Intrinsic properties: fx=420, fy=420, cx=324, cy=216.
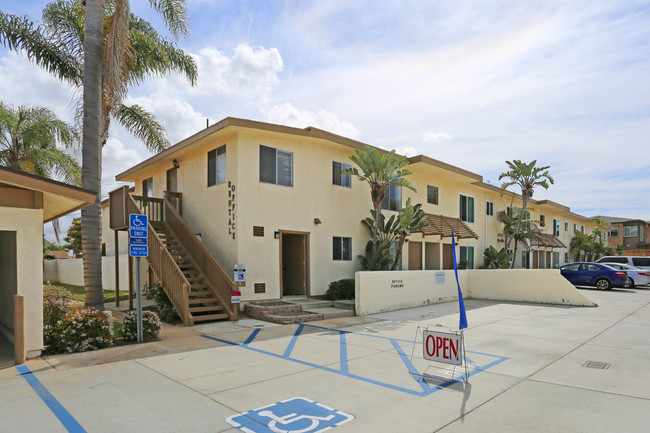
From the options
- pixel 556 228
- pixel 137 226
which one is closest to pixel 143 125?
pixel 137 226

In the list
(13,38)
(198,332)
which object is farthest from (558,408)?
(13,38)

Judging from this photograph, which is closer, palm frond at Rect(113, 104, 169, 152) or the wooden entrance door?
palm frond at Rect(113, 104, 169, 152)

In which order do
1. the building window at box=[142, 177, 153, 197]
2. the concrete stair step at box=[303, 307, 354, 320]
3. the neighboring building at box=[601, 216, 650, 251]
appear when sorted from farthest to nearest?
the neighboring building at box=[601, 216, 650, 251] → the building window at box=[142, 177, 153, 197] → the concrete stair step at box=[303, 307, 354, 320]

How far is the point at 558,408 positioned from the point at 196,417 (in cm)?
436

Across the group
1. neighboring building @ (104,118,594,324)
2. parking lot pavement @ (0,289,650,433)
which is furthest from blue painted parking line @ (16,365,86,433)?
neighboring building @ (104,118,594,324)

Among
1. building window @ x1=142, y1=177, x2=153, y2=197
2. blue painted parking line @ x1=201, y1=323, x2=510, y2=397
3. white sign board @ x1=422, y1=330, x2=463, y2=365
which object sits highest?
building window @ x1=142, y1=177, x2=153, y2=197

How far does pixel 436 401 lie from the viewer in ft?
17.9

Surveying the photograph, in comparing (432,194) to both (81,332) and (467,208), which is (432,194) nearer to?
(467,208)

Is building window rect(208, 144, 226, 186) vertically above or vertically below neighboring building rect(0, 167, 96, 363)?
above

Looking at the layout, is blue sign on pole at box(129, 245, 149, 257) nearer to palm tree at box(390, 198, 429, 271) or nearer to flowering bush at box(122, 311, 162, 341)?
flowering bush at box(122, 311, 162, 341)

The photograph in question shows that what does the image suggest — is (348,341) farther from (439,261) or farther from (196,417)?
(439,261)

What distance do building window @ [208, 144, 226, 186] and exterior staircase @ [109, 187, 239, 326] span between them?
6.05ft

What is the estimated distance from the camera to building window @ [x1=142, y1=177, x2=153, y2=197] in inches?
797

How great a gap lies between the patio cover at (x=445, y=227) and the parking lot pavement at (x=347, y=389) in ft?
33.7
